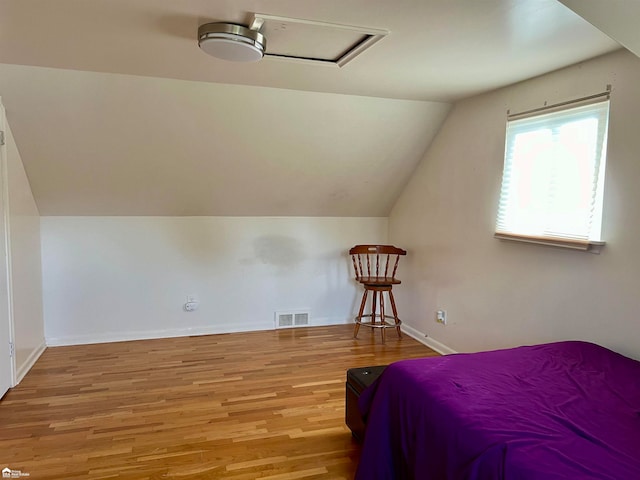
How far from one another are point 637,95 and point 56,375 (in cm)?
398

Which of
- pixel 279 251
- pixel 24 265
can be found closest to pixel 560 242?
pixel 279 251

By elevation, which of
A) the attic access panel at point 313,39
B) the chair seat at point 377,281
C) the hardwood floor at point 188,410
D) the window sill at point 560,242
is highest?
the attic access panel at point 313,39

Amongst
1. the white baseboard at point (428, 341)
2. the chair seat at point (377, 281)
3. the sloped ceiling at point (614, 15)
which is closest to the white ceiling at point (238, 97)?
the sloped ceiling at point (614, 15)

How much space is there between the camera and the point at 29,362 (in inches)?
129

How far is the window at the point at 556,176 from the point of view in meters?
2.36

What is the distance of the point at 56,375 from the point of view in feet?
10.4

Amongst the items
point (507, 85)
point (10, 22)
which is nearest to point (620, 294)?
point (507, 85)

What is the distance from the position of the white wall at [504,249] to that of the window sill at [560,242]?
42mm

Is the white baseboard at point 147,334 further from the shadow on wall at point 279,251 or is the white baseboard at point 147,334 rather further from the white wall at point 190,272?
the shadow on wall at point 279,251

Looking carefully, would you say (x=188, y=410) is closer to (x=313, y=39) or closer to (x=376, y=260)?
(x=313, y=39)

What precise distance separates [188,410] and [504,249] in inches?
91.3

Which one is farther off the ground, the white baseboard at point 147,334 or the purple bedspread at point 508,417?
the purple bedspread at point 508,417

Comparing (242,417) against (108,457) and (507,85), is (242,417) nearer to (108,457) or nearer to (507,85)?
(108,457)

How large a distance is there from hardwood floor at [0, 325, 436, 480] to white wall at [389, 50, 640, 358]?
0.66 meters
